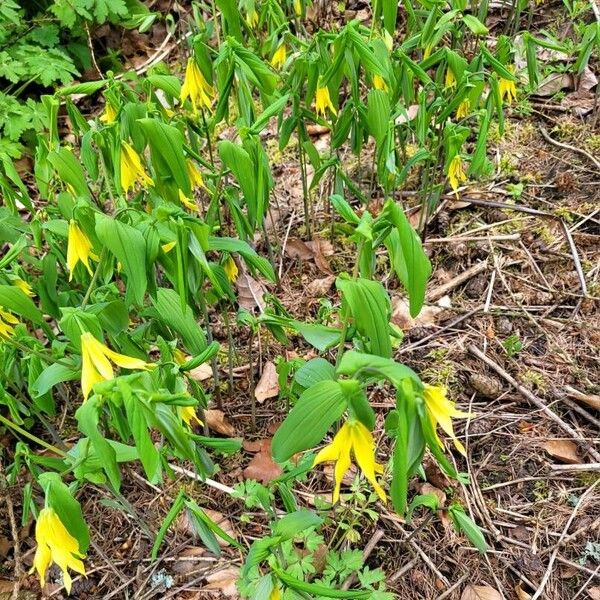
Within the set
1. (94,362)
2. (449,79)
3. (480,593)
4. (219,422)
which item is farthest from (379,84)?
(480,593)

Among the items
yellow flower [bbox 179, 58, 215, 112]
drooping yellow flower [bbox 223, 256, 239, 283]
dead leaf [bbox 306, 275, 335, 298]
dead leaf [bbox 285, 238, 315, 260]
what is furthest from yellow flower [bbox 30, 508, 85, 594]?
dead leaf [bbox 285, 238, 315, 260]

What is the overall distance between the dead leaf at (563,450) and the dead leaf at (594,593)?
30cm

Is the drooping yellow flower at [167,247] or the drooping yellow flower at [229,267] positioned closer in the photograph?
the drooping yellow flower at [167,247]

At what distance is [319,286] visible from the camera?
84.9 inches

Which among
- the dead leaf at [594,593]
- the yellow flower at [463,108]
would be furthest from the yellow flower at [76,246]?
the dead leaf at [594,593]

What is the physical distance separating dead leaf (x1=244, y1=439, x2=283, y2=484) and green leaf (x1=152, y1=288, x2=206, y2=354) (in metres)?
0.46

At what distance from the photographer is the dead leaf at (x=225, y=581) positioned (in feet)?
4.89

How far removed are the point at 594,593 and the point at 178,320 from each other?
1.09 meters

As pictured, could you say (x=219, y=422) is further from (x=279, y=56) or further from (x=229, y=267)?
(x=279, y=56)

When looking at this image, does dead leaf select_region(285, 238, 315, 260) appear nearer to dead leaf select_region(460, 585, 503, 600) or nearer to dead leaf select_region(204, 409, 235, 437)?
dead leaf select_region(204, 409, 235, 437)

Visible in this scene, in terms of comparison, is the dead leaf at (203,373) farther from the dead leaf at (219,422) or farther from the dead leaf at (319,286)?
the dead leaf at (319,286)

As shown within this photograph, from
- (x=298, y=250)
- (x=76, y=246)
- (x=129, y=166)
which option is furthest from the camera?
(x=298, y=250)

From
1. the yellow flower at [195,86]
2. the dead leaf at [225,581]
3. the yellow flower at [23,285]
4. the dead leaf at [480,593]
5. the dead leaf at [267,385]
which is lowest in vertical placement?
the dead leaf at [480,593]

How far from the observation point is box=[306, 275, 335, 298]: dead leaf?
2143 millimetres
